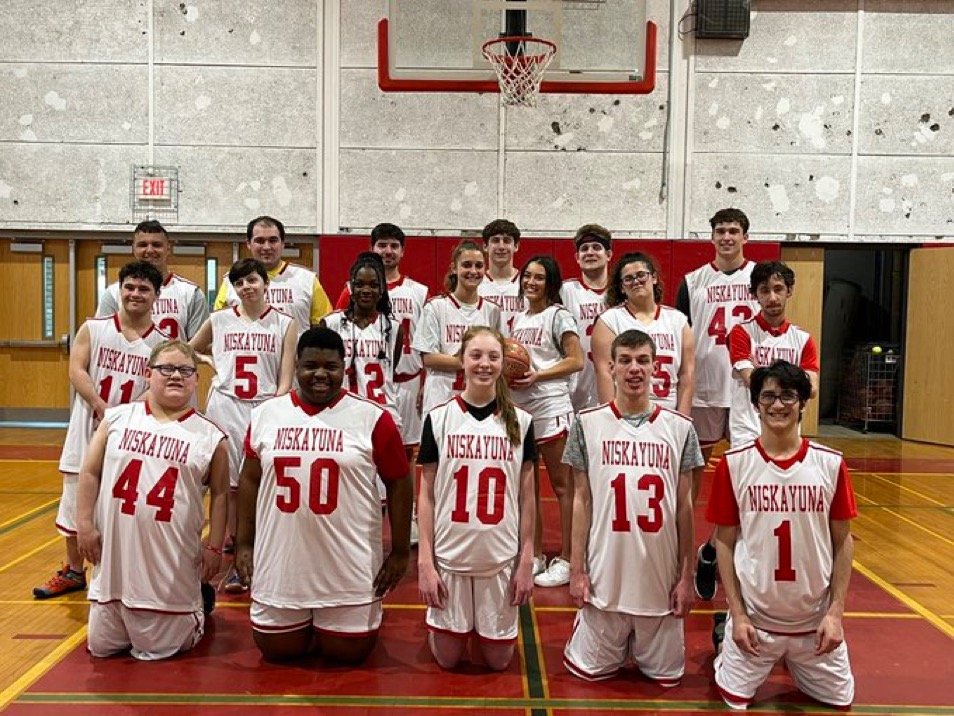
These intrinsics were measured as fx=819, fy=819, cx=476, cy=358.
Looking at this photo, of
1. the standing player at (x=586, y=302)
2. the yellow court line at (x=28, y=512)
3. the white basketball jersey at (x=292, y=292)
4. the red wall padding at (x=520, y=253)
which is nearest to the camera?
the standing player at (x=586, y=302)

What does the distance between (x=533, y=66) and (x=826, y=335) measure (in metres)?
6.71

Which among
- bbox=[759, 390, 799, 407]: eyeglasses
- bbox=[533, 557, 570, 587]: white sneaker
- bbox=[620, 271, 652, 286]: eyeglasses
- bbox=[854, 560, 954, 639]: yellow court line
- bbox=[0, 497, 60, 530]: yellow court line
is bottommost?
bbox=[0, 497, 60, 530]: yellow court line

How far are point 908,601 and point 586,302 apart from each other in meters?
2.50

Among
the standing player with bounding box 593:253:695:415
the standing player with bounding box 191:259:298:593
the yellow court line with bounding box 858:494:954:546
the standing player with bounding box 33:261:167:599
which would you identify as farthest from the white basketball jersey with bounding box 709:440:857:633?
the yellow court line with bounding box 858:494:954:546

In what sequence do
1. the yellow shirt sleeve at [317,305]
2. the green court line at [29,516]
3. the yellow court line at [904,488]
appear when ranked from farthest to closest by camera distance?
1. the yellow court line at [904,488]
2. the green court line at [29,516]
3. the yellow shirt sleeve at [317,305]

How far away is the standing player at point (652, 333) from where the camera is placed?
4.41 meters

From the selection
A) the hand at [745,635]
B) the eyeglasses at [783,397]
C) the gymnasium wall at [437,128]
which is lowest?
the hand at [745,635]

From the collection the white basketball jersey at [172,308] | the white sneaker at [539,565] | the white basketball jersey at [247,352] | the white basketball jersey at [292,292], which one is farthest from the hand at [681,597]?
the white basketball jersey at [172,308]

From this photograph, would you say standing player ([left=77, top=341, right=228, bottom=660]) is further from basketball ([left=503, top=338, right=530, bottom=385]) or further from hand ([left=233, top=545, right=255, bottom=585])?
basketball ([left=503, top=338, right=530, bottom=385])

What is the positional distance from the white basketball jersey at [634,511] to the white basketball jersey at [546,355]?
1.19m

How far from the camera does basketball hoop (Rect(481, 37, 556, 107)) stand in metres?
8.25

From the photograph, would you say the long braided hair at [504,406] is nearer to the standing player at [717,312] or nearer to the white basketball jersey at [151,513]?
the white basketball jersey at [151,513]

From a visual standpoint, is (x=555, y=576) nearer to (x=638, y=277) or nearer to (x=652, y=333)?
(x=652, y=333)

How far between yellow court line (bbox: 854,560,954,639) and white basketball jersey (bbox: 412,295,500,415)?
276cm
